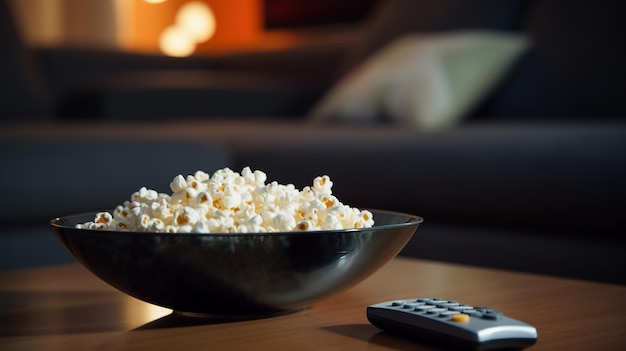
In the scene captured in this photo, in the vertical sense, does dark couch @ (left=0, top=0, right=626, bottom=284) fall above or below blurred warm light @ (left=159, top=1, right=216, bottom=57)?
below

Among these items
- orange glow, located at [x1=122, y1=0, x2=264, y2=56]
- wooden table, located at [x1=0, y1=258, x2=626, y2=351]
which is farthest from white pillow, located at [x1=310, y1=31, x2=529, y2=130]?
orange glow, located at [x1=122, y1=0, x2=264, y2=56]

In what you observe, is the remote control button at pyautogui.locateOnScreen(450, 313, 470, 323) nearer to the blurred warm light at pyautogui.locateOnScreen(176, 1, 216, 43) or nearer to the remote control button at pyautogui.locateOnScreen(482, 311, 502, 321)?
the remote control button at pyautogui.locateOnScreen(482, 311, 502, 321)

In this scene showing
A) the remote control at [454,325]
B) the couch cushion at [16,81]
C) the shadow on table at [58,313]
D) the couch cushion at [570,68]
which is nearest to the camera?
the remote control at [454,325]

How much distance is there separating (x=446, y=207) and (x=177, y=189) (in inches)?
45.1

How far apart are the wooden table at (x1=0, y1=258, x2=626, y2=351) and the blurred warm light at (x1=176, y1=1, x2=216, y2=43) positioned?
4770mm

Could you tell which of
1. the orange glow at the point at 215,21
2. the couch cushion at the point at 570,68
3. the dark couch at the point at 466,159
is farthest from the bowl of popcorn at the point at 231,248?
the orange glow at the point at 215,21

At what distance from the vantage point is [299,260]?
2.38 ft

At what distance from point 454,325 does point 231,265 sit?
179mm

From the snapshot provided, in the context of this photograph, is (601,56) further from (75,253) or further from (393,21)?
(75,253)

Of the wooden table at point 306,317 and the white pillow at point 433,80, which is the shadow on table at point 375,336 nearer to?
the wooden table at point 306,317

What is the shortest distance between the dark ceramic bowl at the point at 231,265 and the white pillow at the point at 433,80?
1.61 m

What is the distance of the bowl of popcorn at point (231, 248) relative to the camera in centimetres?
71

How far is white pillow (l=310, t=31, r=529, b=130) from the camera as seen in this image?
7.87ft

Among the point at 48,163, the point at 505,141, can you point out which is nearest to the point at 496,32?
the point at 505,141
